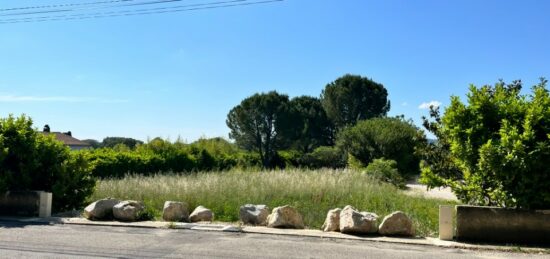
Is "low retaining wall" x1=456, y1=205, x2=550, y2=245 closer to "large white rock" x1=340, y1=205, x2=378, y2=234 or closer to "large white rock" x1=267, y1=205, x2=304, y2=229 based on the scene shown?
"large white rock" x1=340, y1=205, x2=378, y2=234

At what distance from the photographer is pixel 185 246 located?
24.5 ft

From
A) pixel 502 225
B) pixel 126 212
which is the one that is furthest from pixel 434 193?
pixel 126 212

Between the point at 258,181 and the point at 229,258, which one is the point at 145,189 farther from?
the point at 229,258

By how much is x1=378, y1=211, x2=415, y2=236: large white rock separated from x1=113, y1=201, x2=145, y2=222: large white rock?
4.81m

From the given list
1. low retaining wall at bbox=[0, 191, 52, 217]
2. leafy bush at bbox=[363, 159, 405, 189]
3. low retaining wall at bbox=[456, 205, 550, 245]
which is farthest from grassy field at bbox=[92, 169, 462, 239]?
leafy bush at bbox=[363, 159, 405, 189]

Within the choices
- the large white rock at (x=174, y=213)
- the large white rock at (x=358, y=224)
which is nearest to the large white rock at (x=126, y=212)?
the large white rock at (x=174, y=213)

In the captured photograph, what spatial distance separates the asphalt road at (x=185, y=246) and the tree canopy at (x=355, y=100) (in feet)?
157

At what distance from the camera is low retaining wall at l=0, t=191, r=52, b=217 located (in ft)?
34.6

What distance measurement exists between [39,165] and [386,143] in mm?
22741

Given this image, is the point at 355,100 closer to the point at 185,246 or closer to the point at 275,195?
the point at 275,195

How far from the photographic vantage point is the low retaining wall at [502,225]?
7.83 m

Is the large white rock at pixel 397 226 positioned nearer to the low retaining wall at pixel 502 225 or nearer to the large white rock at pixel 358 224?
the large white rock at pixel 358 224

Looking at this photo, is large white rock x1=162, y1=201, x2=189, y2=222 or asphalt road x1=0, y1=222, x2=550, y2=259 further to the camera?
large white rock x1=162, y1=201, x2=189, y2=222

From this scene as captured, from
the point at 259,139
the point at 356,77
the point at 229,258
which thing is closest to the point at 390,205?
the point at 229,258
